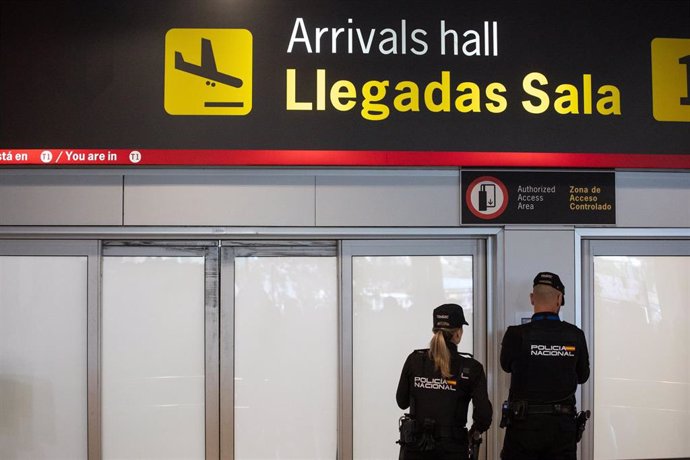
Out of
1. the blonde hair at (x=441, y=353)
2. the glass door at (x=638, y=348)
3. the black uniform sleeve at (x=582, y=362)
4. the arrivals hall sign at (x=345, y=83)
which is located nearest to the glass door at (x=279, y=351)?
the arrivals hall sign at (x=345, y=83)

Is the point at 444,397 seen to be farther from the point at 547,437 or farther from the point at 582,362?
the point at 582,362

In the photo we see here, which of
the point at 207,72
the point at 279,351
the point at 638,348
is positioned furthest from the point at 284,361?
the point at 638,348

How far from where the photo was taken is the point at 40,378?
536 cm

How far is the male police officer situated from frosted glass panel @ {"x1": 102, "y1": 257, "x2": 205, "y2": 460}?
2461mm

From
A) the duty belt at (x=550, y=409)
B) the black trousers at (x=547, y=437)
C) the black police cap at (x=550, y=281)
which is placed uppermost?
the black police cap at (x=550, y=281)

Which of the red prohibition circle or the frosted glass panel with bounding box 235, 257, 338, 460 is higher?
the red prohibition circle

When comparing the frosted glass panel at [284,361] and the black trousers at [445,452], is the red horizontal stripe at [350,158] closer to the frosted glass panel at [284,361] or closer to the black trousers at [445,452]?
the frosted glass panel at [284,361]

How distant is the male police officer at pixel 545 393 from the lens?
4340 millimetres

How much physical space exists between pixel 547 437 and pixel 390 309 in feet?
5.37

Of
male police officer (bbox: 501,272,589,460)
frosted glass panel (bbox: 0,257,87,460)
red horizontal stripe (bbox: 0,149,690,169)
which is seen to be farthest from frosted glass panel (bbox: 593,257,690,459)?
frosted glass panel (bbox: 0,257,87,460)

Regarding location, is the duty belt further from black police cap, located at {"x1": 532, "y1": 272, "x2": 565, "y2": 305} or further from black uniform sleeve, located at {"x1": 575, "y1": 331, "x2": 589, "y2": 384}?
black police cap, located at {"x1": 532, "y1": 272, "x2": 565, "y2": 305}

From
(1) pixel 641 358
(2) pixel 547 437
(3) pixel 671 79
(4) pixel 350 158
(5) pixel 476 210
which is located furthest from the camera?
(1) pixel 641 358

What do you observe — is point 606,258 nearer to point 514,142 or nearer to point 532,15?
point 514,142

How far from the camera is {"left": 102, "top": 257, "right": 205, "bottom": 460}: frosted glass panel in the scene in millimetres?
5375
